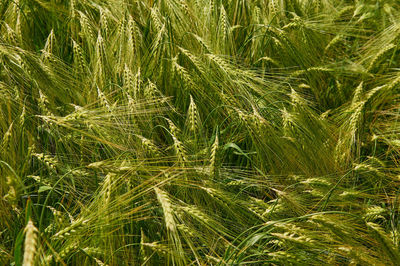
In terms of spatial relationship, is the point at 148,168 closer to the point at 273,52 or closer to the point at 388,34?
the point at 273,52

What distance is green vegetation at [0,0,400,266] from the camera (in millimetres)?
1221

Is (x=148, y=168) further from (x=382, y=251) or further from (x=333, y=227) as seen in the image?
(x=382, y=251)

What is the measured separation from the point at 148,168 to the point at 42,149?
1.81 ft

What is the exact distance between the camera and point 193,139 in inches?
61.0

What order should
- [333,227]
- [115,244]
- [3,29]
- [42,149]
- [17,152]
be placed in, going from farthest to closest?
[3,29]
[42,149]
[17,152]
[115,244]
[333,227]

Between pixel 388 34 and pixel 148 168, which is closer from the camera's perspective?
pixel 148 168

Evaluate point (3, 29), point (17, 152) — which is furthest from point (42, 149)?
point (3, 29)

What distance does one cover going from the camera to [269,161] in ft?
5.03

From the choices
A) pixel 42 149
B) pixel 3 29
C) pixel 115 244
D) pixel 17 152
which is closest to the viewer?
pixel 115 244

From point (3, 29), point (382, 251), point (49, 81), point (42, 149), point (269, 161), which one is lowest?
point (382, 251)

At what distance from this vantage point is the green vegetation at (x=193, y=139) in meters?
1.22

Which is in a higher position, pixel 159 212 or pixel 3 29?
pixel 3 29

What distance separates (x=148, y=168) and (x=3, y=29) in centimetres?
111

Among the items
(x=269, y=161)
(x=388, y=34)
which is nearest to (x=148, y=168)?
(x=269, y=161)
